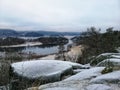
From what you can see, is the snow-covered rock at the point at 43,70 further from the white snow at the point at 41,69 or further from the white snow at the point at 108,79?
the white snow at the point at 108,79

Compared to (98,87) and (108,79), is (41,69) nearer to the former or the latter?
(108,79)

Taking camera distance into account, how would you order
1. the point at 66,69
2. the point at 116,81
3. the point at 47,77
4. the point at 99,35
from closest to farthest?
the point at 116,81 → the point at 47,77 → the point at 66,69 → the point at 99,35

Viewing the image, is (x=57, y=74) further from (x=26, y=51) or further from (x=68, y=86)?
(x=26, y=51)

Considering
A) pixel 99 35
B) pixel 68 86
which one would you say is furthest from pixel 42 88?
pixel 99 35

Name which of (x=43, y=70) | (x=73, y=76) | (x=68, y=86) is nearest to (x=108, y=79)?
(x=68, y=86)

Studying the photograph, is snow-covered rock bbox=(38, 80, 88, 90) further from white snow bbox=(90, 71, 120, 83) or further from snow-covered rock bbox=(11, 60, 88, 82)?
snow-covered rock bbox=(11, 60, 88, 82)

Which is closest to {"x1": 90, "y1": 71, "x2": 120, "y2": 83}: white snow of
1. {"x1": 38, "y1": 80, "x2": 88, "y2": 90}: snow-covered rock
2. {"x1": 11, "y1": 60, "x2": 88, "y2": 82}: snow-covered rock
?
{"x1": 38, "y1": 80, "x2": 88, "y2": 90}: snow-covered rock

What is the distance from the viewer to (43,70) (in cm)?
650

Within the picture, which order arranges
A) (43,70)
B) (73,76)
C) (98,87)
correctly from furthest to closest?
(43,70), (73,76), (98,87)

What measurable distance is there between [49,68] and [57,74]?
14.1 inches

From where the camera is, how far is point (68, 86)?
485 cm

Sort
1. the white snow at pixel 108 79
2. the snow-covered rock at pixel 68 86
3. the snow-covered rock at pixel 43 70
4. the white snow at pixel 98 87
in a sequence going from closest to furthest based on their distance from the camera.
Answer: the white snow at pixel 98 87 < the snow-covered rock at pixel 68 86 < the white snow at pixel 108 79 < the snow-covered rock at pixel 43 70

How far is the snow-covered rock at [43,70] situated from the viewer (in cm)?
625

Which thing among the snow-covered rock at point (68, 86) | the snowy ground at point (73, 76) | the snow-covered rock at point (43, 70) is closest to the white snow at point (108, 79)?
Result: the snowy ground at point (73, 76)
